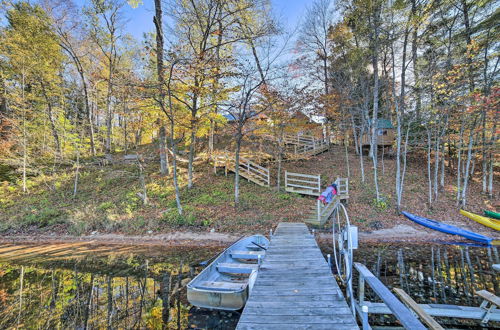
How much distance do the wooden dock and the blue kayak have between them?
7692 mm

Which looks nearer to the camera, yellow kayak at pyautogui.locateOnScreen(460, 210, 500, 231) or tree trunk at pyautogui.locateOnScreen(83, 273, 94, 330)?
tree trunk at pyautogui.locateOnScreen(83, 273, 94, 330)

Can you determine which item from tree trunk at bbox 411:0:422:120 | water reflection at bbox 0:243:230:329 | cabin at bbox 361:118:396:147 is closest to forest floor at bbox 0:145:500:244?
water reflection at bbox 0:243:230:329

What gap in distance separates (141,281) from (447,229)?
1187 cm

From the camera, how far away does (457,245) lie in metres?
8.33

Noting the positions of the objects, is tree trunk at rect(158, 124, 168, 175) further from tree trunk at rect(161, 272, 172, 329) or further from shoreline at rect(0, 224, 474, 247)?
tree trunk at rect(161, 272, 172, 329)

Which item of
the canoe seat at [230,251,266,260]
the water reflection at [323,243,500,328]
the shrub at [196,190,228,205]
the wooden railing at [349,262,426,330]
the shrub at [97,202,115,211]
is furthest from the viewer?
the shrub at [196,190,228,205]

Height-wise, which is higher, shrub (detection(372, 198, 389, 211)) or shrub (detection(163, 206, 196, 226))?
shrub (detection(372, 198, 389, 211))

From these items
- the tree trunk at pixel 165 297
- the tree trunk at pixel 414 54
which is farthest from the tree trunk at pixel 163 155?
the tree trunk at pixel 414 54

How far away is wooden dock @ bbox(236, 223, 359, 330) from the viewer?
2.78 metres

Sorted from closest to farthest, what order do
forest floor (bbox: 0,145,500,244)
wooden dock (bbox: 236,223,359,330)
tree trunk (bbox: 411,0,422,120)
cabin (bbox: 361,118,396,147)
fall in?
wooden dock (bbox: 236,223,359,330), forest floor (bbox: 0,145,500,244), tree trunk (bbox: 411,0,422,120), cabin (bbox: 361,118,396,147)

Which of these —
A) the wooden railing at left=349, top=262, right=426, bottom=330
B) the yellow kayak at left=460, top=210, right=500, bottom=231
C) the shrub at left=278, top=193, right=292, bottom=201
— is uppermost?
the wooden railing at left=349, top=262, right=426, bottom=330

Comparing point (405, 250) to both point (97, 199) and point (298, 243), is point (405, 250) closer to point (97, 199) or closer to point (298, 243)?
point (298, 243)

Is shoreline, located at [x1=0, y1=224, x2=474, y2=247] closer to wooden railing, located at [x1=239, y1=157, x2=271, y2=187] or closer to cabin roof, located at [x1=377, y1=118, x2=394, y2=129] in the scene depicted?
wooden railing, located at [x1=239, y1=157, x2=271, y2=187]

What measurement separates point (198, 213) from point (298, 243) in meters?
6.02
